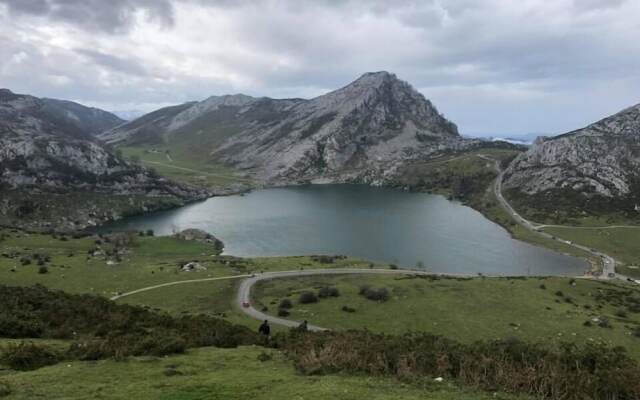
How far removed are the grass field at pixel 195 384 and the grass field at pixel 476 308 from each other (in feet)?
105

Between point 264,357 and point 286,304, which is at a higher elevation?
point 264,357

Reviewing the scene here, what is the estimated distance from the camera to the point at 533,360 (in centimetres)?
2841

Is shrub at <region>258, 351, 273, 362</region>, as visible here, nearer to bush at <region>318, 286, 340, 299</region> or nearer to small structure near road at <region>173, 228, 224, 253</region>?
bush at <region>318, 286, 340, 299</region>

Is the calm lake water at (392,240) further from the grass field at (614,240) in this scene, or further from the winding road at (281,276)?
the grass field at (614,240)

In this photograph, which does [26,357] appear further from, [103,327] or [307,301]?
[307,301]

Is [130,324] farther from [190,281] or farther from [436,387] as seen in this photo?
[190,281]

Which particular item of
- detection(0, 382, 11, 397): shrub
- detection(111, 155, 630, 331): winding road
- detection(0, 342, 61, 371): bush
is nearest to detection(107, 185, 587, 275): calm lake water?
detection(111, 155, 630, 331): winding road

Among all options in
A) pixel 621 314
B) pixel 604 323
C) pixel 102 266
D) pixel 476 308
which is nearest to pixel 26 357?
pixel 476 308

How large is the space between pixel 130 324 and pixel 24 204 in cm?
17080

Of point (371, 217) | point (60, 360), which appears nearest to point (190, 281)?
point (60, 360)

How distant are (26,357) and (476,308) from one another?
5712 centimetres

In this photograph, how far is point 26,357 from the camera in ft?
87.2

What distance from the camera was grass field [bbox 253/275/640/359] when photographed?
57.9 meters

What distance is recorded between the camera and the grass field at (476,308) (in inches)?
2280
